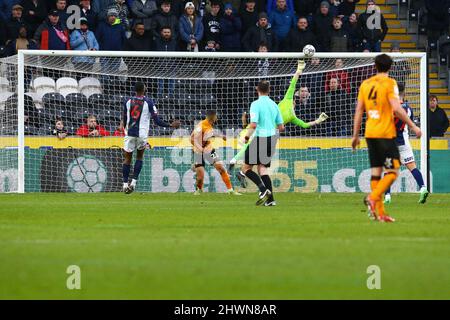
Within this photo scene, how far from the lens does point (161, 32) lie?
29.0 meters

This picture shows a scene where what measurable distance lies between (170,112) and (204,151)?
2.98 meters

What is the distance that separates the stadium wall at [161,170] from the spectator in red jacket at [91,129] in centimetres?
16

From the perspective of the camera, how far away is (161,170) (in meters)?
27.0

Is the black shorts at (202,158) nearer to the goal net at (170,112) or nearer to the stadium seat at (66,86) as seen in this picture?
the goal net at (170,112)

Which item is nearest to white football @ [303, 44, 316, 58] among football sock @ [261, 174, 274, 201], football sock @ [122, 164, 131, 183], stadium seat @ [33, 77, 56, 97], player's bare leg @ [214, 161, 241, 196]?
Result: player's bare leg @ [214, 161, 241, 196]

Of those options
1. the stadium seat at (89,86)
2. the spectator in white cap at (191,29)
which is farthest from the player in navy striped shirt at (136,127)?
the spectator in white cap at (191,29)

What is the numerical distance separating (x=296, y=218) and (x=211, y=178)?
37.2 feet

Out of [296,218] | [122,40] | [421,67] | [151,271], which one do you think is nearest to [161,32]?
[122,40]

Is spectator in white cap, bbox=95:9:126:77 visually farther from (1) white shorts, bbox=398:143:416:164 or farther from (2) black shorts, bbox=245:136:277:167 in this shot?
Answer: (1) white shorts, bbox=398:143:416:164

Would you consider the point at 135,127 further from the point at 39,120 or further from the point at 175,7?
the point at 175,7

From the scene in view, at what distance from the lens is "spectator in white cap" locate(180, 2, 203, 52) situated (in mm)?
29188

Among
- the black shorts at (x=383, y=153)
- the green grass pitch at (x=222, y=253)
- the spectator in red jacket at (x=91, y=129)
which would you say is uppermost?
the spectator in red jacket at (x=91, y=129)

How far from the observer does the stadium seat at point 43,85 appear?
2708 cm

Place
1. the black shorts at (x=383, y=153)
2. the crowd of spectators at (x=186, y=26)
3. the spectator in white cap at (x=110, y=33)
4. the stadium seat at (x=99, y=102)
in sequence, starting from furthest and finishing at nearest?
the spectator in white cap at (x=110, y=33) → the crowd of spectators at (x=186, y=26) → the stadium seat at (x=99, y=102) → the black shorts at (x=383, y=153)
